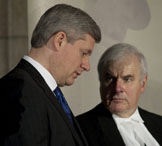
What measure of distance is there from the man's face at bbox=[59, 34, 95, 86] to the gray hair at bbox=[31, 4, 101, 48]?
0.03 meters

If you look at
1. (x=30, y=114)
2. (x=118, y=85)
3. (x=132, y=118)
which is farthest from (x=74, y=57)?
(x=132, y=118)

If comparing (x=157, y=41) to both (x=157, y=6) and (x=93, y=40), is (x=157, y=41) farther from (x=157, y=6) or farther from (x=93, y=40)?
(x=93, y=40)

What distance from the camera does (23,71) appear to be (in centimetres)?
178

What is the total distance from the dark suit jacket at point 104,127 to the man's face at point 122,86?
0.08 m

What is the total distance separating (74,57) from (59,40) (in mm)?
104

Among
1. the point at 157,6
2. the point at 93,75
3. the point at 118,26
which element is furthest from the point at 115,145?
A: the point at 157,6

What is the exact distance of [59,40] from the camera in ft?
6.05

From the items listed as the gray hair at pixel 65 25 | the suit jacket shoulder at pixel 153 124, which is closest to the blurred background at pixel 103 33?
the suit jacket shoulder at pixel 153 124

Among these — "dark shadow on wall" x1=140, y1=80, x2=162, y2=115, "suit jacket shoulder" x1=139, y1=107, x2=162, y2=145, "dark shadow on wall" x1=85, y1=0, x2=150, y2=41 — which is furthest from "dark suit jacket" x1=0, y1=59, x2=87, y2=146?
"dark shadow on wall" x1=140, y1=80, x2=162, y2=115

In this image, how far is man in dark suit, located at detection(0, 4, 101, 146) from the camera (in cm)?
156

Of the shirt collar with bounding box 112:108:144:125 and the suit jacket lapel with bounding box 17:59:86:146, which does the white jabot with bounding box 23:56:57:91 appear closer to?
the suit jacket lapel with bounding box 17:59:86:146

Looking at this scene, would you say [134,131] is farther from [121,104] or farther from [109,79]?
[109,79]

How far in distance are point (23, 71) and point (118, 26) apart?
8.04 ft

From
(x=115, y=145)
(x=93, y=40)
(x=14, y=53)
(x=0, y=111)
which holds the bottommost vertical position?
(x=115, y=145)
